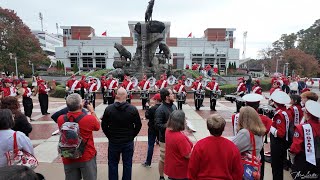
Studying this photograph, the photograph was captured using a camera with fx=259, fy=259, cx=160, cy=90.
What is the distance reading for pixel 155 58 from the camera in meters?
23.0

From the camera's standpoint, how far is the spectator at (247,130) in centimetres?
330

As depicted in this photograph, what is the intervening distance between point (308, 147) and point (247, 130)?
989mm

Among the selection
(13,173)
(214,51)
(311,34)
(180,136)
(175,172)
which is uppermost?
(311,34)

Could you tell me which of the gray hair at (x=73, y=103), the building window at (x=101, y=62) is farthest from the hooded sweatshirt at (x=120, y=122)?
the building window at (x=101, y=62)

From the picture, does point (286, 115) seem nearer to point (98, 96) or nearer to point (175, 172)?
point (175, 172)

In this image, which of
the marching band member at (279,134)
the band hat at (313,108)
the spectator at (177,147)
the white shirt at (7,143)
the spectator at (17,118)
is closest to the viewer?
the white shirt at (7,143)

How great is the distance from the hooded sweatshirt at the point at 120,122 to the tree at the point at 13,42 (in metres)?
32.9

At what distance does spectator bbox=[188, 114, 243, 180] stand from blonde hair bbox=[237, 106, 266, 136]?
1.91 ft

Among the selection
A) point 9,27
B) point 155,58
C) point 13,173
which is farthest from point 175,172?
point 9,27

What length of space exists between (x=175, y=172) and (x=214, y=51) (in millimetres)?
54823

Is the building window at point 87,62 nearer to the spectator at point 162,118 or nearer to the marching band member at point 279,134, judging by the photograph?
the spectator at point 162,118

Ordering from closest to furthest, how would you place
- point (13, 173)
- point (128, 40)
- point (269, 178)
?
point (13, 173) < point (269, 178) < point (128, 40)

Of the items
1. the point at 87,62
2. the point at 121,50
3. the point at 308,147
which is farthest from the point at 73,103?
the point at 87,62

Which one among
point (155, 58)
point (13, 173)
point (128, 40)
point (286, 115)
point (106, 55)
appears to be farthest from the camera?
point (128, 40)
